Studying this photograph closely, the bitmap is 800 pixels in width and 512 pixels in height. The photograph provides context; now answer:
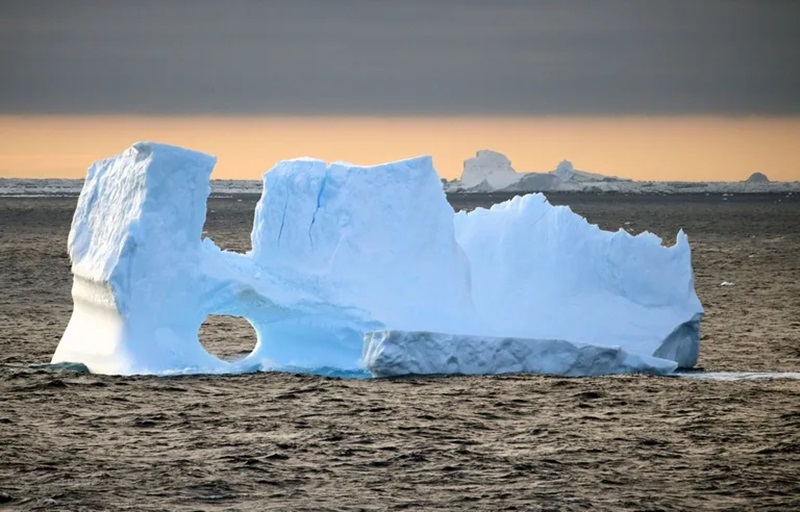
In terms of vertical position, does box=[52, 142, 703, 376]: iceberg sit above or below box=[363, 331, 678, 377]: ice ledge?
above

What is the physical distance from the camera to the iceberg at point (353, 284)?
14633mm

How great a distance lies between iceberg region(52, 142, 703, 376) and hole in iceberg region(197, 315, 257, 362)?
5.75 feet

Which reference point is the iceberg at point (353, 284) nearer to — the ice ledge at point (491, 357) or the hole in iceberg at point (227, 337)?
the ice ledge at point (491, 357)

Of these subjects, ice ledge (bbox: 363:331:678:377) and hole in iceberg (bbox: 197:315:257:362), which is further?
hole in iceberg (bbox: 197:315:257:362)

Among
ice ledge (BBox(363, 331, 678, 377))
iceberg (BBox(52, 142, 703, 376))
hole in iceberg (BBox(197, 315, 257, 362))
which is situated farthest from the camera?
hole in iceberg (BBox(197, 315, 257, 362))

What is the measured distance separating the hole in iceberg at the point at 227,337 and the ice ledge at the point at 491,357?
9.41 feet

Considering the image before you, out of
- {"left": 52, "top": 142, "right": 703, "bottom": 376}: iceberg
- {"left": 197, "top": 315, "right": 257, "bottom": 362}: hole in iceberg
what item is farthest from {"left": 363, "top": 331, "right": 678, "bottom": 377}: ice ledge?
{"left": 197, "top": 315, "right": 257, "bottom": 362}: hole in iceberg

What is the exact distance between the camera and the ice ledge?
1432 centimetres

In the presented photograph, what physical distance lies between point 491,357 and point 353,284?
1772 mm

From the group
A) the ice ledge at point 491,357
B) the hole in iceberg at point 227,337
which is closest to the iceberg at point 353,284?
the ice ledge at point 491,357

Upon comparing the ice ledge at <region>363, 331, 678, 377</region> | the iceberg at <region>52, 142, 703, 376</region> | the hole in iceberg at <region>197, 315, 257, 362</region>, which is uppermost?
the iceberg at <region>52, 142, 703, 376</region>

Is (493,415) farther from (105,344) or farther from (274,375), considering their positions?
(105,344)

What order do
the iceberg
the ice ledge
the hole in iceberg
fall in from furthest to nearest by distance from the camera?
the hole in iceberg
the iceberg
the ice ledge

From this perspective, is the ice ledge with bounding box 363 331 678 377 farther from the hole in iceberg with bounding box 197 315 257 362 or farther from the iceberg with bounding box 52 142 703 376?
the hole in iceberg with bounding box 197 315 257 362
